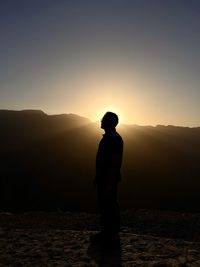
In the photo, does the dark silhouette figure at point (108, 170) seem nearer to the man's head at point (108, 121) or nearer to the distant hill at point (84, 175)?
the man's head at point (108, 121)

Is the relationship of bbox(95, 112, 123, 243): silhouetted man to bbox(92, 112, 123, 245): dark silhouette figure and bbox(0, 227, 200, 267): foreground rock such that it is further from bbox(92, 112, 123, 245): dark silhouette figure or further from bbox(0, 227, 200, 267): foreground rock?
bbox(0, 227, 200, 267): foreground rock

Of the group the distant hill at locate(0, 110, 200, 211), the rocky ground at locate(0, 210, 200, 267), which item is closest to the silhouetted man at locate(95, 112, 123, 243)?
the rocky ground at locate(0, 210, 200, 267)

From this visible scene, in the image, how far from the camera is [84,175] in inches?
1730

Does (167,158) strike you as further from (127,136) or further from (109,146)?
(109,146)

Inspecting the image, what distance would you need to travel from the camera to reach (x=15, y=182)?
142 feet

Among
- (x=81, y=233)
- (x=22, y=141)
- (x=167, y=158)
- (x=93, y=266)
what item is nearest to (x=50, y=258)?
(x=93, y=266)

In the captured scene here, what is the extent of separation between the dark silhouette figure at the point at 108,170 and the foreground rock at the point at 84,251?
1.59 ft

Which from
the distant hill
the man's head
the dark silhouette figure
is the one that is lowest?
the distant hill

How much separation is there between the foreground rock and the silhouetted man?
498mm

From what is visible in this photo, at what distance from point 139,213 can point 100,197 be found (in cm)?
579

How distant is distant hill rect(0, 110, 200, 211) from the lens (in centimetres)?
3678

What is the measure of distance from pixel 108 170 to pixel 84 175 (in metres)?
36.9

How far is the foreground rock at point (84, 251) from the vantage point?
6469 millimetres

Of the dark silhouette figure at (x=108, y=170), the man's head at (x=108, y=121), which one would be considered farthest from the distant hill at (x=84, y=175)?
the man's head at (x=108, y=121)
